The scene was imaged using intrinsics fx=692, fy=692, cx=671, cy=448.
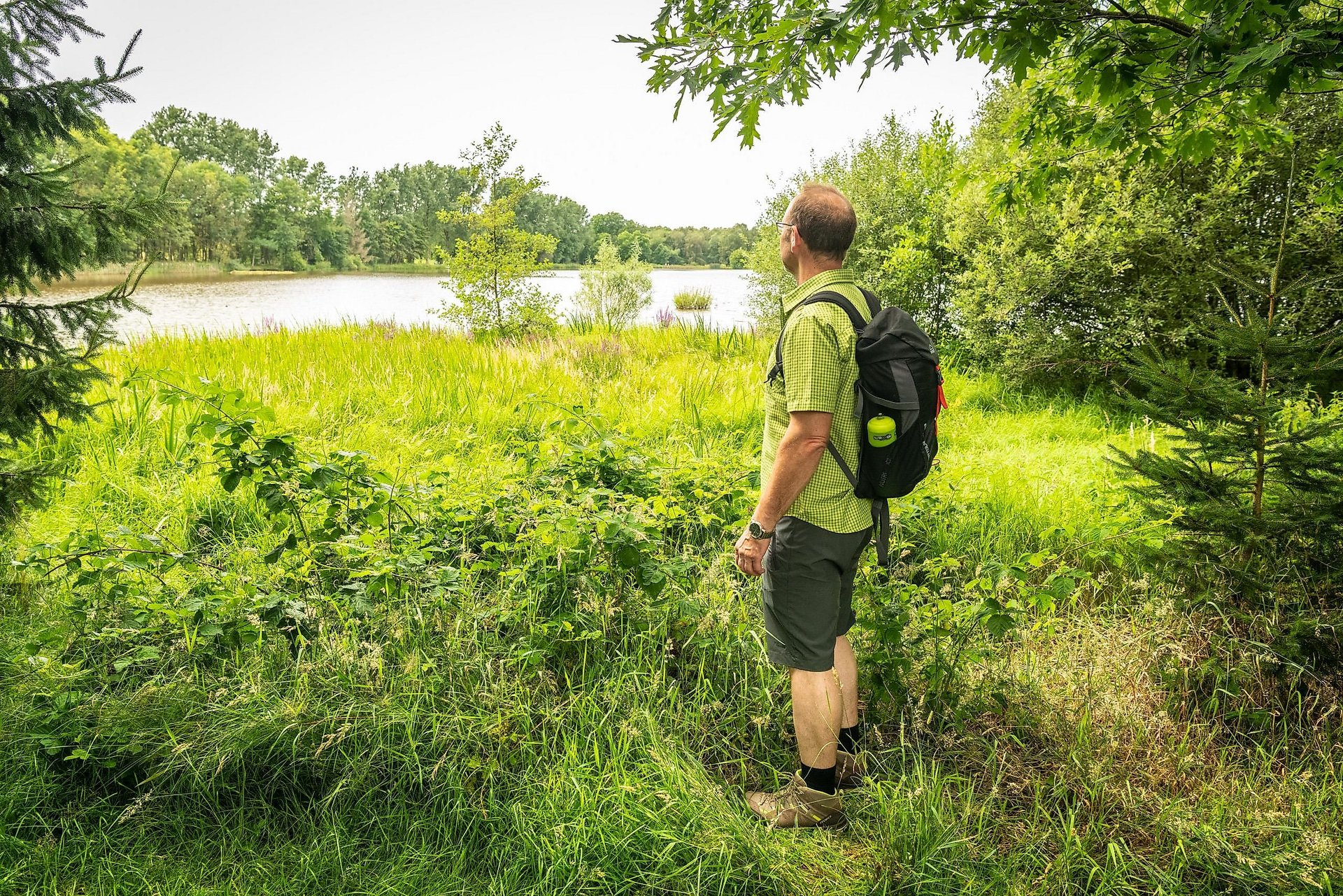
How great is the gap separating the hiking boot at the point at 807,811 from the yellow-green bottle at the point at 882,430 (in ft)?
3.97

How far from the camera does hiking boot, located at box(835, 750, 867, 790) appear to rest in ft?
8.36

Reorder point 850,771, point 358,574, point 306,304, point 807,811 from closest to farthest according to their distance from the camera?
point 807,811, point 850,771, point 358,574, point 306,304

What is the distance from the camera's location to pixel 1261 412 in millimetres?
2736

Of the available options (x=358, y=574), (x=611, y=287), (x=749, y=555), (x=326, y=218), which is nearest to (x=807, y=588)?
(x=749, y=555)

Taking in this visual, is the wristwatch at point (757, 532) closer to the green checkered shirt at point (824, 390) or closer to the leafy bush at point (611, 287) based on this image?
the green checkered shirt at point (824, 390)

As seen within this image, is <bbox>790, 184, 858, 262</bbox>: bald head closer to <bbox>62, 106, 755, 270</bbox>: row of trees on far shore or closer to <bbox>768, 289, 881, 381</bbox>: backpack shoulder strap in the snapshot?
<bbox>768, 289, 881, 381</bbox>: backpack shoulder strap

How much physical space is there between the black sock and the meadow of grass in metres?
0.09

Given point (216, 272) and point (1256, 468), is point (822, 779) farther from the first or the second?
point (216, 272)

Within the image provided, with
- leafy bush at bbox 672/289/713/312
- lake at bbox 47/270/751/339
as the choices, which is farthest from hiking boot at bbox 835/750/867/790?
leafy bush at bbox 672/289/713/312

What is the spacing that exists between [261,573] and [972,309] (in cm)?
873

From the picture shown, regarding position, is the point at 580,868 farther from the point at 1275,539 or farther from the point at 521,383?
the point at 521,383

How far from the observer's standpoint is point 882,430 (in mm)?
2246

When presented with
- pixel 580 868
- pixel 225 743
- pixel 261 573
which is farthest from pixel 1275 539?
pixel 261 573

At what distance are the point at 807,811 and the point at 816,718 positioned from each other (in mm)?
302
